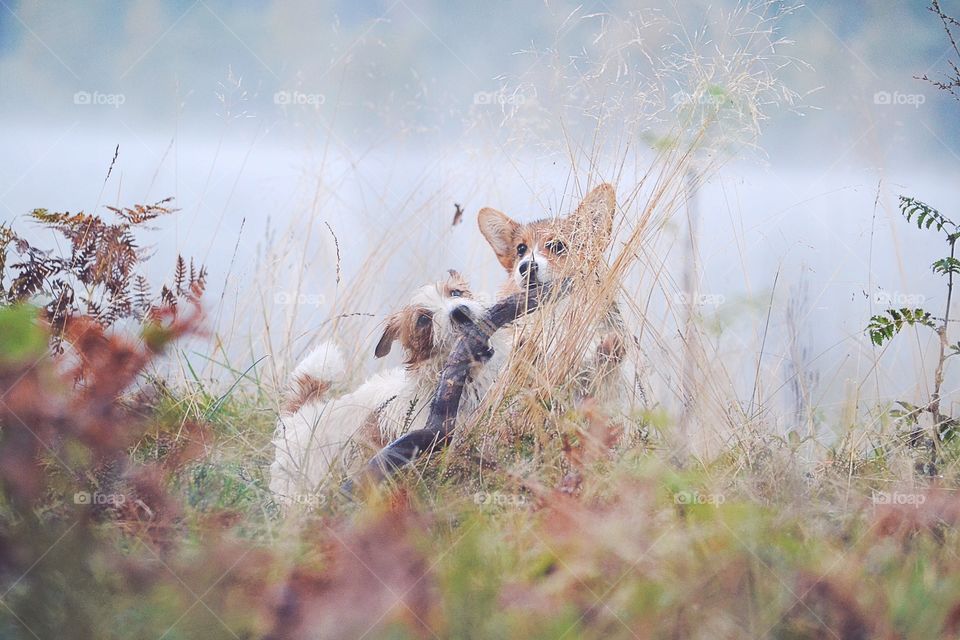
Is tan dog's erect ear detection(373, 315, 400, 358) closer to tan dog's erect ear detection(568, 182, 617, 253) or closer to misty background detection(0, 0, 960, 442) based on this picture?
misty background detection(0, 0, 960, 442)

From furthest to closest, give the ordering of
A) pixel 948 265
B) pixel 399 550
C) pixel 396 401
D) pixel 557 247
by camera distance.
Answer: pixel 557 247, pixel 948 265, pixel 396 401, pixel 399 550

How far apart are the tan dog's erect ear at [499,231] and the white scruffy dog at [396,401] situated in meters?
0.29

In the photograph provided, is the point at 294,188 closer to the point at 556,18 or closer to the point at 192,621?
the point at 556,18

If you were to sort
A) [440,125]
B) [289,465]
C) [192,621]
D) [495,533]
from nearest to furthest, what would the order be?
[192,621]
[495,533]
[289,465]
[440,125]

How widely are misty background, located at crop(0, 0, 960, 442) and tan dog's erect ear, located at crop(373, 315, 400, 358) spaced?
0.17 metres

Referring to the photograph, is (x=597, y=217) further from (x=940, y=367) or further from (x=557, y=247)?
(x=940, y=367)

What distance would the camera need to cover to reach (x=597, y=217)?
88.8 inches

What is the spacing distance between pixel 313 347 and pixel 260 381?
0.77ft

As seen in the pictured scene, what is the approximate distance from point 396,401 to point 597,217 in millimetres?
718

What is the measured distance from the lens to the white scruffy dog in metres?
2.10

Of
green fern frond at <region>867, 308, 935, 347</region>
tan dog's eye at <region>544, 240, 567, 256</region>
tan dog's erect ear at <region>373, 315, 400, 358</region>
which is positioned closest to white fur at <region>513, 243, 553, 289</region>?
tan dog's eye at <region>544, 240, 567, 256</region>

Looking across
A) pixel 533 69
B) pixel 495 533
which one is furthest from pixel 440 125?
pixel 495 533

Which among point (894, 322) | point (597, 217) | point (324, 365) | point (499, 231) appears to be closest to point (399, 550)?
point (324, 365)

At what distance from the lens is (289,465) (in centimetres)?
205
